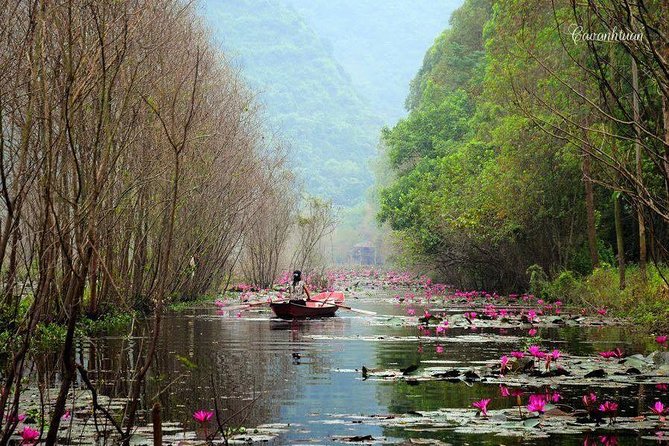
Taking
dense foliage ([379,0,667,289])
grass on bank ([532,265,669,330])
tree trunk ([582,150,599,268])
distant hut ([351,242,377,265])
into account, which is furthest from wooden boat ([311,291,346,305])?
distant hut ([351,242,377,265])

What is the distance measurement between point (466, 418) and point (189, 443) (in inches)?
99.8

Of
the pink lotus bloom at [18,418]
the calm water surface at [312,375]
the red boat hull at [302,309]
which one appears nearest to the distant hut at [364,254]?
the red boat hull at [302,309]

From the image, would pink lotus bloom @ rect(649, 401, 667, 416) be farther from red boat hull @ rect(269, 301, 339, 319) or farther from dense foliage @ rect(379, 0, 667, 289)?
red boat hull @ rect(269, 301, 339, 319)

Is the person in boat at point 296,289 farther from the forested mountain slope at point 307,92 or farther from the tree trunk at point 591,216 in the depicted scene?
the forested mountain slope at point 307,92

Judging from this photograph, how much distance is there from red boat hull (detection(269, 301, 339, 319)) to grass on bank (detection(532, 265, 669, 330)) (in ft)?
Result: 21.6

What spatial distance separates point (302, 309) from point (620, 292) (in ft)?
25.8

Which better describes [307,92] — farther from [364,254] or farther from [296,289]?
[296,289]

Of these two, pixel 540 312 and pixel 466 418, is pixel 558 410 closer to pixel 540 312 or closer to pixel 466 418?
pixel 466 418

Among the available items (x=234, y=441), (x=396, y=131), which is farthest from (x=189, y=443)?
(x=396, y=131)

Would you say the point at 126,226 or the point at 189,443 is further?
the point at 126,226

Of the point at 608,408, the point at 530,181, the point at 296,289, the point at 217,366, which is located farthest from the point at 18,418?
the point at 530,181

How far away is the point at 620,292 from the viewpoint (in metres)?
24.0

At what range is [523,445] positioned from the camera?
7.11 metres

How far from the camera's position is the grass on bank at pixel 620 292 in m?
20.2
